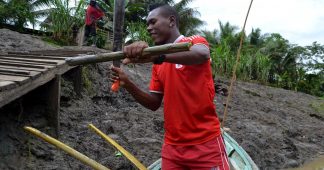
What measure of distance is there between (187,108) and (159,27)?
479 millimetres

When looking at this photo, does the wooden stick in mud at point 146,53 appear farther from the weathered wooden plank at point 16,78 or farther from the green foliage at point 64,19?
the green foliage at point 64,19

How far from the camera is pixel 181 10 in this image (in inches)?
842

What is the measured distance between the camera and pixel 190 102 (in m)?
2.06

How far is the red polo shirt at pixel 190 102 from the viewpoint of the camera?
2.03 meters

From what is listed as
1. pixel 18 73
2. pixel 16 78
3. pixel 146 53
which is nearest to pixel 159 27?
pixel 146 53

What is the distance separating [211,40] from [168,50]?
21568 millimetres

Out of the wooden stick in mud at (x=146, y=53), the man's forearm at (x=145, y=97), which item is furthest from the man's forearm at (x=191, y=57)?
the man's forearm at (x=145, y=97)

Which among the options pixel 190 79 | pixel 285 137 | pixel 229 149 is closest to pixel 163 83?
pixel 190 79

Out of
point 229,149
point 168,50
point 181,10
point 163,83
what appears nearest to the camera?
point 168,50

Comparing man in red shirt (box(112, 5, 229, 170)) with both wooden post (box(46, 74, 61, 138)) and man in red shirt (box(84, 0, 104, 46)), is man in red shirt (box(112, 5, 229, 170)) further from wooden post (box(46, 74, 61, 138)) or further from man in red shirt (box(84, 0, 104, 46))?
man in red shirt (box(84, 0, 104, 46))

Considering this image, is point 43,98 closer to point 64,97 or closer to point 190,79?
point 64,97

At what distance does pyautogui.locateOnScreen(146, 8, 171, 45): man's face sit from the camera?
213 centimetres

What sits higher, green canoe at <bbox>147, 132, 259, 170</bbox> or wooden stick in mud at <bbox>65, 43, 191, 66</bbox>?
wooden stick in mud at <bbox>65, 43, 191, 66</bbox>

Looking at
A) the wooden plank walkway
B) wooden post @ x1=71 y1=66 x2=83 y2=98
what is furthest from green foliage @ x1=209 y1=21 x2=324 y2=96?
the wooden plank walkway
